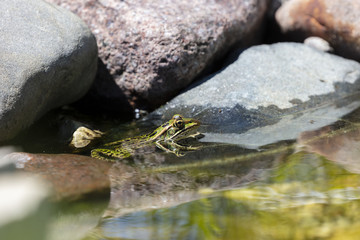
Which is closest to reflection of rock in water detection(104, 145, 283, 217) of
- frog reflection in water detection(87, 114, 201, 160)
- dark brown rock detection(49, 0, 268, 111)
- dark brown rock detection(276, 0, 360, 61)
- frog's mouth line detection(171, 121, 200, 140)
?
frog reflection in water detection(87, 114, 201, 160)

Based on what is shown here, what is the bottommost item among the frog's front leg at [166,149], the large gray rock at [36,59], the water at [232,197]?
the frog's front leg at [166,149]

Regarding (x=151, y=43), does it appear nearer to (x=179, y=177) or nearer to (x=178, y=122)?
(x=178, y=122)

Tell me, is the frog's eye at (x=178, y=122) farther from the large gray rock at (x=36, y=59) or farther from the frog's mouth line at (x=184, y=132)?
the large gray rock at (x=36, y=59)

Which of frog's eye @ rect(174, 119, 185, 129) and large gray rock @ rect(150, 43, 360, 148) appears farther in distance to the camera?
large gray rock @ rect(150, 43, 360, 148)

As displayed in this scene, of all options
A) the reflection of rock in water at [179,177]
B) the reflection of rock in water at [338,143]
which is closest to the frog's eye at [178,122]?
the reflection of rock in water at [179,177]

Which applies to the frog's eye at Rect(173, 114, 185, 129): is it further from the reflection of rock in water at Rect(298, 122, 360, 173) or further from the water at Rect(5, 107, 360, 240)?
the reflection of rock in water at Rect(298, 122, 360, 173)

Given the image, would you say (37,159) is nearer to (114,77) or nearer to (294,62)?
(114,77)
